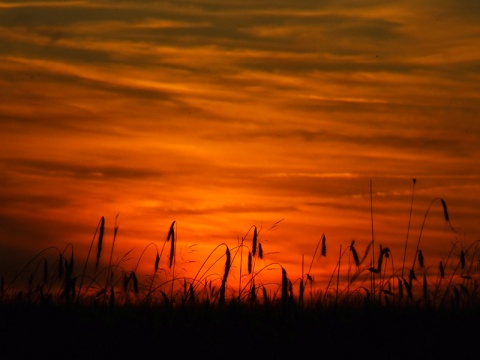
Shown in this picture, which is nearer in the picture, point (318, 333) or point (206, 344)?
point (206, 344)

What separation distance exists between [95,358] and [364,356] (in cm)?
228

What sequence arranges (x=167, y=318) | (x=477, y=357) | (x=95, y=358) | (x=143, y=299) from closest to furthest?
(x=95, y=358), (x=477, y=357), (x=167, y=318), (x=143, y=299)

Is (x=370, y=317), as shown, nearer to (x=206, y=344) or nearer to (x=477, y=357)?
(x=477, y=357)

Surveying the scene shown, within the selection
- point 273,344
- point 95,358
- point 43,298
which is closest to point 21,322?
point 43,298

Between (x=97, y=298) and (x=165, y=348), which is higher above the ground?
(x=97, y=298)

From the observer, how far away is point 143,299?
8641 mm

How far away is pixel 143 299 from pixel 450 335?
119 inches

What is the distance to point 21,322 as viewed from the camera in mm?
7707

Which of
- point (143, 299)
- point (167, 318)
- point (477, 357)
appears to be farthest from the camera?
point (143, 299)

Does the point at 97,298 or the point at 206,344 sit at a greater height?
the point at 97,298

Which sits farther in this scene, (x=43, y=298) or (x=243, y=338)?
(x=43, y=298)

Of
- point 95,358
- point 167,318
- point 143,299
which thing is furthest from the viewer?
point 143,299

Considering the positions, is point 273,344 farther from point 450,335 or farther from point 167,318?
point 450,335

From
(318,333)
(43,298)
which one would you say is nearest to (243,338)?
(318,333)
